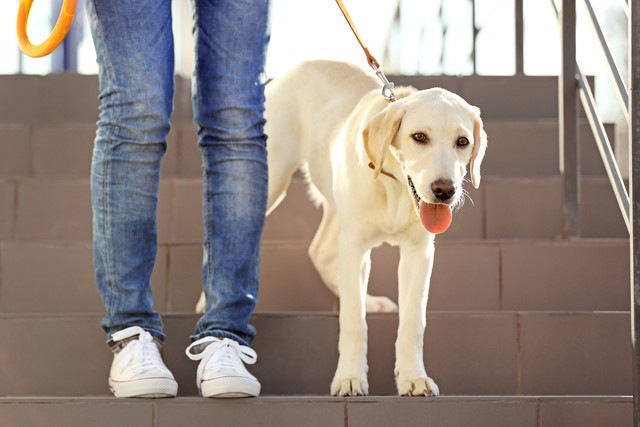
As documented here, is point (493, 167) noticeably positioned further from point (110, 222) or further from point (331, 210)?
point (110, 222)

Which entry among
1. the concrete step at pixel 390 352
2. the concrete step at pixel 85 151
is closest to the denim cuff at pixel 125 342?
the concrete step at pixel 390 352

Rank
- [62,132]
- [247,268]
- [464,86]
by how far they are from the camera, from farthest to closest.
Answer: [464,86], [62,132], [247,268]

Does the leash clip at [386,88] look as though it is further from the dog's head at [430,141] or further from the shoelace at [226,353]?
the shoelace at [226,353]

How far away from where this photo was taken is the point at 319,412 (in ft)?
10.3

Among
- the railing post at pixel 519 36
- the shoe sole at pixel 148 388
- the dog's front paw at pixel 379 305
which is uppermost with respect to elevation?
the railing post at pixel 519 36

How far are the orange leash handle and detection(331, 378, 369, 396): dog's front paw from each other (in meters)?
1.32

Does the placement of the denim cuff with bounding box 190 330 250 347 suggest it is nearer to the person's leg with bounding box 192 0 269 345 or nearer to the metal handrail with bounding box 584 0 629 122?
the person's leg with bounding box 192 0 269 345

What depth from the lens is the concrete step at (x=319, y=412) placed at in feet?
10.2

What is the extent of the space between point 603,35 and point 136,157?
1.81 metres

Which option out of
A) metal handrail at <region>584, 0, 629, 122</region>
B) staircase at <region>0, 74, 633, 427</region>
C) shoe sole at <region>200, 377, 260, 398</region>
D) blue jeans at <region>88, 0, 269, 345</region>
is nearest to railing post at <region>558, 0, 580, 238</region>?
staircase at <region>0, 74, 633, 427</region>

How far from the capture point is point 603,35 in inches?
157

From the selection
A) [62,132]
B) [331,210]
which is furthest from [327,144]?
[62,132]

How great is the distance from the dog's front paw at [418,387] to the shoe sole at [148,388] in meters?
0.70

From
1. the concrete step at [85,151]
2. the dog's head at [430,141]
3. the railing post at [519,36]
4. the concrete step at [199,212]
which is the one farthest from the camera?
the railing post at [519,36]
